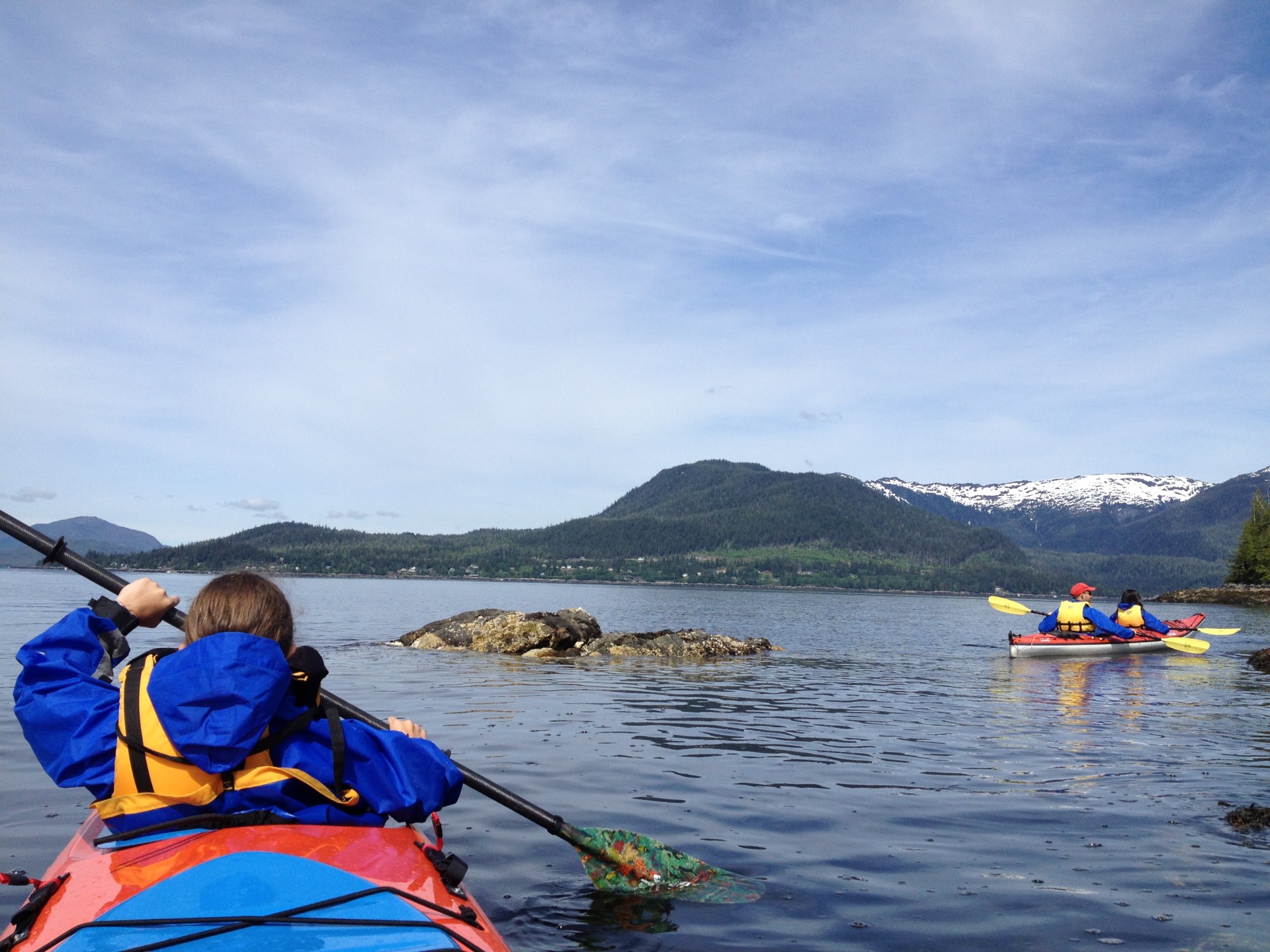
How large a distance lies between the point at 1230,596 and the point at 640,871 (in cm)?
10704

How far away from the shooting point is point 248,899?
3.53m

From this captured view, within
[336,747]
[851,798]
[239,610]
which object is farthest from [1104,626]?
[239,610]

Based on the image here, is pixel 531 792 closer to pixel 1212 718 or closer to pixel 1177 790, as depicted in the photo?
pixel 1177 790

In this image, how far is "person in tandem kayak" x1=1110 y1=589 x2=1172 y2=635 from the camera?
104 feet

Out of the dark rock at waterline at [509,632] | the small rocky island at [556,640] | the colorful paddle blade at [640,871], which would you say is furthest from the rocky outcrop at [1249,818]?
the dark rock at waterline at [509,632]

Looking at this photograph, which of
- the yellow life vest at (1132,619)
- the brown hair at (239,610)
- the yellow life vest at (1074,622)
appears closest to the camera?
the brown hair at (239,610)

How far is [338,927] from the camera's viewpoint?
11.5 feet

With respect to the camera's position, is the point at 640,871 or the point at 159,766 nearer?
the point at 159,766

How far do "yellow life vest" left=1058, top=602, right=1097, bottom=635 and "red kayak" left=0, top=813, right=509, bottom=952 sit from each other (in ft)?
98.9

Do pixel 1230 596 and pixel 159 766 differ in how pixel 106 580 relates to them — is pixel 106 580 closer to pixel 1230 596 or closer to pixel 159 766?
pixel 159 766

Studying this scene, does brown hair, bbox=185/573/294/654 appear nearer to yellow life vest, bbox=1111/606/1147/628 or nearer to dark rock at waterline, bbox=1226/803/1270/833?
dark rock at waterline, bbox=1226/803/1270/833

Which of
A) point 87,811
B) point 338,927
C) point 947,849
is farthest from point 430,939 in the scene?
point 87,811

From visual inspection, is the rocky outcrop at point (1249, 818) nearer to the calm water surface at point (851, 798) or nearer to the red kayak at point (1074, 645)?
the calm water surface at point (851, 798)

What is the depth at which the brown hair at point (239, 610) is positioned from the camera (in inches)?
151
